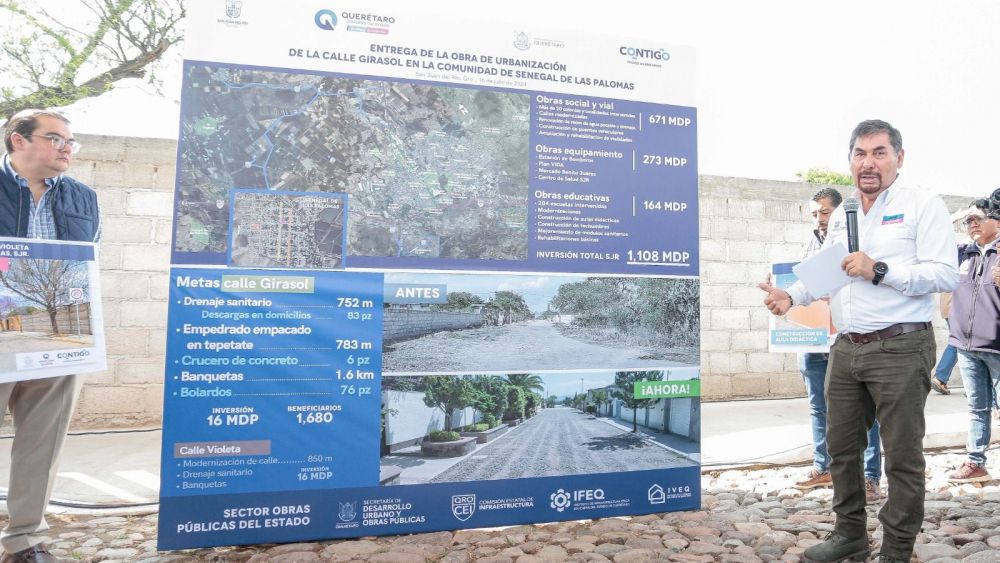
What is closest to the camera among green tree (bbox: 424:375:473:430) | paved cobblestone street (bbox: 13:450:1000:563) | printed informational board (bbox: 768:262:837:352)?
paved cobblestone street (bbox: 13:450:1000:563)

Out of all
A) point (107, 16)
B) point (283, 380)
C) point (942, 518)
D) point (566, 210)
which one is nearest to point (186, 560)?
point (283, 380)

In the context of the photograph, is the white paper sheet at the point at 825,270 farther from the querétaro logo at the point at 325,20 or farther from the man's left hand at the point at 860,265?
the querétaro logo at the point at 325,20

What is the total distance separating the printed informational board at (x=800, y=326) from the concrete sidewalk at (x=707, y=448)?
0.94m

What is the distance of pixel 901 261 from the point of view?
104 inches

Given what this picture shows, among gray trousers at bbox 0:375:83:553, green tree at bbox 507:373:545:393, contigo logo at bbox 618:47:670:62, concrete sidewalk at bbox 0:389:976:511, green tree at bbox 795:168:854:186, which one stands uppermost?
green tree at bbox 795:168:854:186

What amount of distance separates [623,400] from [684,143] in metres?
1.61

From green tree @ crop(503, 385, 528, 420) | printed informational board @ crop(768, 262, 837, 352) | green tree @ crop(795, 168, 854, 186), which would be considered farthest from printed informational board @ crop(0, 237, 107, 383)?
green tree @ crop(795, 168, 854, 186)

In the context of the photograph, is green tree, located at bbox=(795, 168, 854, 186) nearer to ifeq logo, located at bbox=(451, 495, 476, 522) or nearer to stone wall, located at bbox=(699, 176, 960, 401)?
stone wall, located at bbox=(699, 176, 960, 401)

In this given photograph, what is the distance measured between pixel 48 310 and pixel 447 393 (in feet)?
6.23

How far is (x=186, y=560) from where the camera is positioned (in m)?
2.77

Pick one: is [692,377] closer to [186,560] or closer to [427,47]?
[427,47]

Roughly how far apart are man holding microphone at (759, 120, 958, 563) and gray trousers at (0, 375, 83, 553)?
357 centimetres

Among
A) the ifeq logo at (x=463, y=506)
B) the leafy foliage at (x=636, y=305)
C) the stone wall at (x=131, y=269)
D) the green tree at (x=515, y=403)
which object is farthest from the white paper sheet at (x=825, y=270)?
the stone wall at (x=131, y=269)

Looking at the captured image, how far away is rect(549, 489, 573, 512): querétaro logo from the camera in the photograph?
3.31 m
